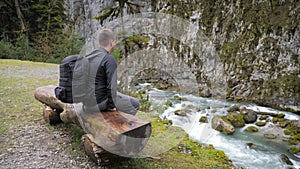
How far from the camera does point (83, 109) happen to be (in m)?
3.64

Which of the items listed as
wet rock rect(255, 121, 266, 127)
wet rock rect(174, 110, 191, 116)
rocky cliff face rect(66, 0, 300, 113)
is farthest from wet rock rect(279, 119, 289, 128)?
wet rock rect(174, 110, 191, 116)

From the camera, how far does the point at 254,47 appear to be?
50.4ft

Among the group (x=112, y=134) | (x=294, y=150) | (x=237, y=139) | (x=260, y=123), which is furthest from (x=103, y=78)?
(x=260, y=123)

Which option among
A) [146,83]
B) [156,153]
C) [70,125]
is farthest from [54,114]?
[146,83]

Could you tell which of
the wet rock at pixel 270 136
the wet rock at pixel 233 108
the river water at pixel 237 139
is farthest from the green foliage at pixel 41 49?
the wet rock at pixel 270 136

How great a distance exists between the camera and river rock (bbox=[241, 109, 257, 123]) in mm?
10398

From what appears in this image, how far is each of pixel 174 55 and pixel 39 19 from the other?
12.5 metres

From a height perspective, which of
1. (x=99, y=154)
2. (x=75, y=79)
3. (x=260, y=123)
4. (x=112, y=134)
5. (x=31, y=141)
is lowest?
(x=260, y=123)

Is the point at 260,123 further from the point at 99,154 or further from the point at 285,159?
the point at 99,154

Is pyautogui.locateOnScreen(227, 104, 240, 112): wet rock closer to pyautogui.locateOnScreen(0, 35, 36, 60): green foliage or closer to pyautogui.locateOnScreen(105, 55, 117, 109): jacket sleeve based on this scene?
pyautogui.locateOnScreen(105, 55, 117, 109): jacket sleeve

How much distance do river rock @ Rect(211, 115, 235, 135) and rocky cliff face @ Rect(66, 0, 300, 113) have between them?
473 cm

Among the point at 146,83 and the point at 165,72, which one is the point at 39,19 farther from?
the point at 165,72

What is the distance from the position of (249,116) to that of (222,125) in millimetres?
2083

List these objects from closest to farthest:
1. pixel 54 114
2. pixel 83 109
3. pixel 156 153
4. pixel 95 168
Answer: pixel 95 168
pixel 83 109
pixel 156 153
pixel 54 114
